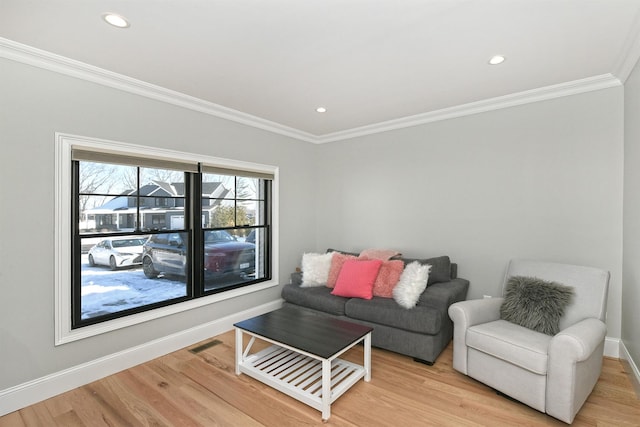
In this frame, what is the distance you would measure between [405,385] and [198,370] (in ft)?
5.81

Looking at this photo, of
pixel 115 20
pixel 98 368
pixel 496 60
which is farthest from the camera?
pixel 98 368

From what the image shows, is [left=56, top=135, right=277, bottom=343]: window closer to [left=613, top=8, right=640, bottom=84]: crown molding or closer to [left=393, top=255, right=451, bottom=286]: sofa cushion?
[left=393, top=255, right=451, bottom=286]: sofa cushion

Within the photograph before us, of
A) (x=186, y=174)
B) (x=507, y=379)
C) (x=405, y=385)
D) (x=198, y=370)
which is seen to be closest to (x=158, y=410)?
(x=198, y=370)

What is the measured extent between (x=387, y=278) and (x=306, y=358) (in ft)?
3.77

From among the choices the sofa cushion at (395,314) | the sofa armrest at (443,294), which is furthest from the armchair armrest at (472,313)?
the sofa armrest at (443,294)

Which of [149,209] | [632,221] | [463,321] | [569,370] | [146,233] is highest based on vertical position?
[149,209]

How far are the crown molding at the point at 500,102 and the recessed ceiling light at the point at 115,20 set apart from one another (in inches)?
116

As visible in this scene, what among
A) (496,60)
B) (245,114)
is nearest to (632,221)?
(496,60)

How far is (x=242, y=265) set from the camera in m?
3.92

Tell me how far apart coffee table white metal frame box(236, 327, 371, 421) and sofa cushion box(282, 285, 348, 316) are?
23.3 inches

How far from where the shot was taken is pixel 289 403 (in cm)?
225

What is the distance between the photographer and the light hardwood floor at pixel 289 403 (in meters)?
2.04

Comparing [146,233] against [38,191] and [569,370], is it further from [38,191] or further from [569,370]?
[569,370]

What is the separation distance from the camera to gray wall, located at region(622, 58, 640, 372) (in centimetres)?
235
